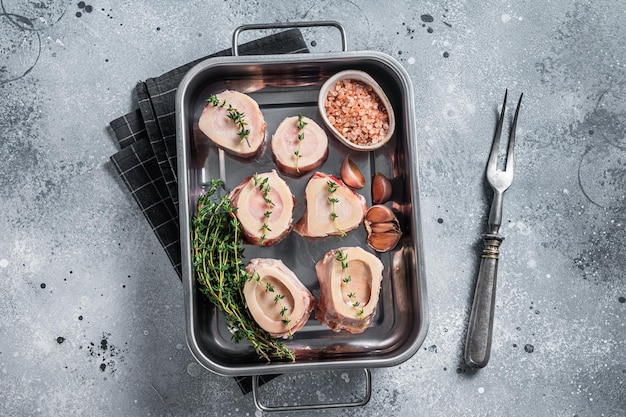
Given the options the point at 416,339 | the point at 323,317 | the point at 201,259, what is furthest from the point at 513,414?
the point at 201,259

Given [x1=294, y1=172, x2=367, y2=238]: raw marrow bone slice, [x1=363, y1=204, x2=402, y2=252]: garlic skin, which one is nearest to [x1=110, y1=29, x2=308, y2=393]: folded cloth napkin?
[x1=294, y1=172, x2=367, y2=238]: raw marrow bone slice

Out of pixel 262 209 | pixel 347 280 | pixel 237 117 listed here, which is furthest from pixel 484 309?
pixel 237 117

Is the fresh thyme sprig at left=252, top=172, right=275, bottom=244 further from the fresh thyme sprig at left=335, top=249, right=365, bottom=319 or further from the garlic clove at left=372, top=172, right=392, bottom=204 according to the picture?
the garlic clove at left=372, top=172, right=392, bottom=204

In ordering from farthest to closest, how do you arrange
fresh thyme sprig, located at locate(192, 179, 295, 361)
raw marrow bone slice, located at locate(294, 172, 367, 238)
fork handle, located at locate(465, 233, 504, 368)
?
fork handle, located at locate(465, 233, 504, 368), raw marrow bone slice, located at locate(294, 172, 367, 238), fresh thyme sprig, located at locate(192, 179, 295, 361)

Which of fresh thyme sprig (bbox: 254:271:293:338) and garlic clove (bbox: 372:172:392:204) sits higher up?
garlic clove (bbox: 372:172:392:204)

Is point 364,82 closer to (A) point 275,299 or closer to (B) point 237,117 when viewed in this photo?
(B) point 237,117

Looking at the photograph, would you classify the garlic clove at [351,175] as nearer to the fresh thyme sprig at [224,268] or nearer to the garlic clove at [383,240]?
the garlic clove at [383,240]

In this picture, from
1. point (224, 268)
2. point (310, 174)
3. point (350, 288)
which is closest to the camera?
point (224, 268)
